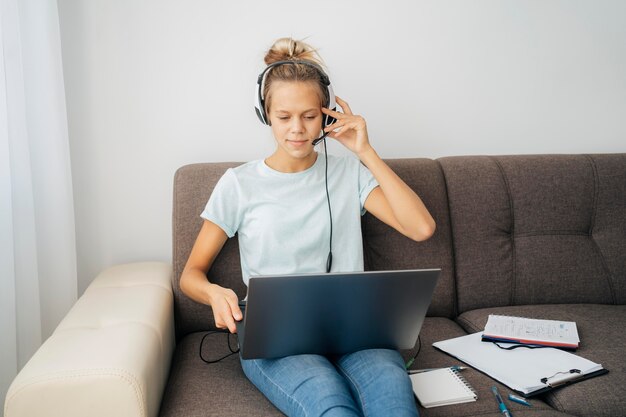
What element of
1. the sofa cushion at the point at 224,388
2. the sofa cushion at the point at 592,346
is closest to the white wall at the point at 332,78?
the sofa cushion at the point at 224,388

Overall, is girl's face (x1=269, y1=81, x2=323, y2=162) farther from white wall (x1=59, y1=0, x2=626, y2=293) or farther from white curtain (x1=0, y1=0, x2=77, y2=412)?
white curtain (x1=0, y1=0, x2=77, y2=412)

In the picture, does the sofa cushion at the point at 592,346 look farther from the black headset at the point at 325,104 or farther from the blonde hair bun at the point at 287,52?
the blonde hair bun at the point at 287,52

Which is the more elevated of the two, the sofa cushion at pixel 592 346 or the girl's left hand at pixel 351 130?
the girl's left hand at pixel 351 130

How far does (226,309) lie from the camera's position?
1.29 meters

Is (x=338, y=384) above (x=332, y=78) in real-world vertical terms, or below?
below

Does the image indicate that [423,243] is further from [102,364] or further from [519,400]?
[102,364]

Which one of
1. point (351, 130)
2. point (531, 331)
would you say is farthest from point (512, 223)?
point (351, 130)

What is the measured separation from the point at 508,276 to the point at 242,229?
869mm

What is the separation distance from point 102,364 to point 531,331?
112 cm

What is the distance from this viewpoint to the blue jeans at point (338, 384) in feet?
3.83

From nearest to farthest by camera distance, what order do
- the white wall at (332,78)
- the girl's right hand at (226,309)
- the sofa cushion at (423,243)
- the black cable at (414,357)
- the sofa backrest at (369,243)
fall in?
the girl's right hand at (226,309), the black cable at (414,357), the sofa backrest at (369,243), the sofa cushion at (423,243), the white wall at (332,78)

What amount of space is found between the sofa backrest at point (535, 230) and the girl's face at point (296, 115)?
0.60m

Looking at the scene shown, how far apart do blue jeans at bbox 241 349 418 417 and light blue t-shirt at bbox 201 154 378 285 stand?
0.90 ft

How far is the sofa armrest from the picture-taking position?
3.71ft
